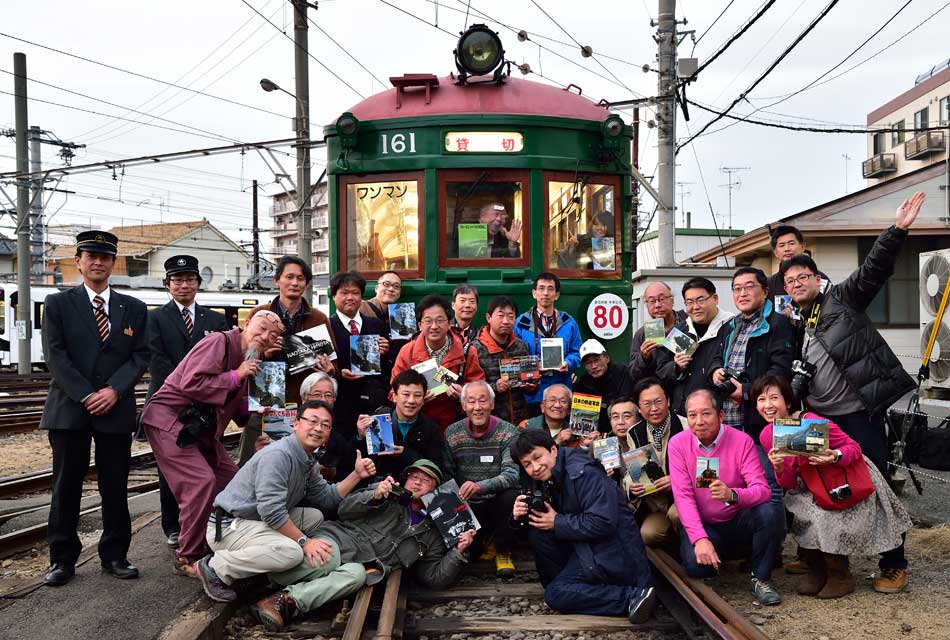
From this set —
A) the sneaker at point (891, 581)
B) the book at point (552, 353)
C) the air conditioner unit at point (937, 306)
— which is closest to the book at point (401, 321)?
the book at point (552, 353)

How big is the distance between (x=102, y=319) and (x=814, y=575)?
13.5ft

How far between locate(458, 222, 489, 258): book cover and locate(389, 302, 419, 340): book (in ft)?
2.35

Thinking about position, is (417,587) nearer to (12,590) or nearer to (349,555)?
(349,555)

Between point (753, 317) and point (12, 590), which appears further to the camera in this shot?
point (753, 317)

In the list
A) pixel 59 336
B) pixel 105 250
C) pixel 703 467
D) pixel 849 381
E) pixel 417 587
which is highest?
pixel 105 250

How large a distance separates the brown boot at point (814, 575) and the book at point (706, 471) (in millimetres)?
684

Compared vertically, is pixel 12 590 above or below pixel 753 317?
below

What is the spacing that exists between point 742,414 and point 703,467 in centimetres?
83

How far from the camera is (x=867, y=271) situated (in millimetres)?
4863

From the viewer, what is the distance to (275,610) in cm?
427

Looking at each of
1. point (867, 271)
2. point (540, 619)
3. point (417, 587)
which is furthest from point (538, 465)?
point (867, 271)

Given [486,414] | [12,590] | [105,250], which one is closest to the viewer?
[12,590]

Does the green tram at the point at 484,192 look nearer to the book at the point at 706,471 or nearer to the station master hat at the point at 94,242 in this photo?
the station master hat at the point at 94,242

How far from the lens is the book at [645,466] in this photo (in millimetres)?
5082
